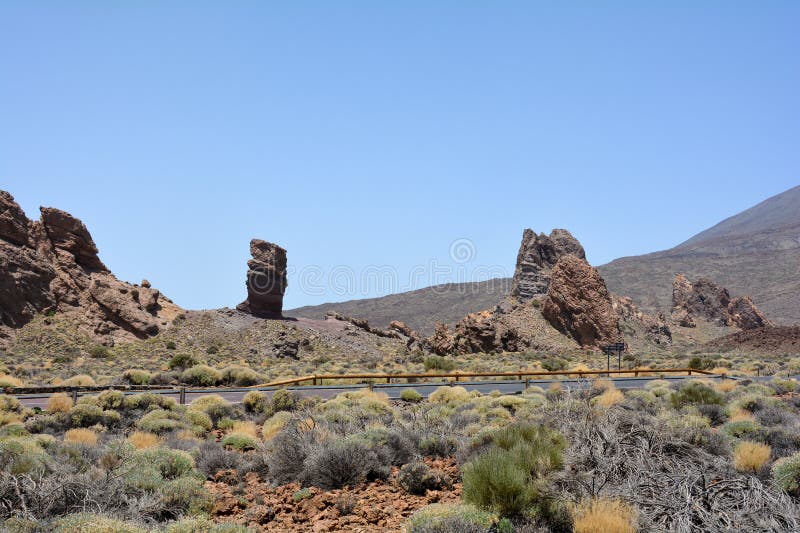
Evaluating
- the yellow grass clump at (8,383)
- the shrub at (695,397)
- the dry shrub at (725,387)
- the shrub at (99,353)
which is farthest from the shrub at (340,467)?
the shrub at (99,353)

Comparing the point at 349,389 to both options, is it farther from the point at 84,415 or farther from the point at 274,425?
the point at 84,415

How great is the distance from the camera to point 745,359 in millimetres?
44438

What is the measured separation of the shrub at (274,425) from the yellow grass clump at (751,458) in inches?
373

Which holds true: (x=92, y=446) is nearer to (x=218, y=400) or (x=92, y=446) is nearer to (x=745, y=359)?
(x=218, y=400)

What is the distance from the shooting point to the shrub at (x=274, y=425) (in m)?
15.6

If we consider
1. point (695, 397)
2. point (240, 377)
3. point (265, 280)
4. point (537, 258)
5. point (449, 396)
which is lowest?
point (695, 397)

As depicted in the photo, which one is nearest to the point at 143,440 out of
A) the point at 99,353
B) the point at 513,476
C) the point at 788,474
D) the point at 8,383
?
the point at 513,476

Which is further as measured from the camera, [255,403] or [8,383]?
[8,383]

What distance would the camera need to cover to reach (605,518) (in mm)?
7094

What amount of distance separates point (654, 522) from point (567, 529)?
3.29ft

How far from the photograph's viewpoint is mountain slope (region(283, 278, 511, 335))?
112m

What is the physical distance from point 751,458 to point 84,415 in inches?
581

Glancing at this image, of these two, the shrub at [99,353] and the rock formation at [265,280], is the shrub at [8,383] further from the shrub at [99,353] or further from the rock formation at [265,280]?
the rock formation at [265,280]

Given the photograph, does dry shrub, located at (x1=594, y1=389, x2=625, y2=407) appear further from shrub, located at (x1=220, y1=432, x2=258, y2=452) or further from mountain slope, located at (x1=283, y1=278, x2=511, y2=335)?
mountain slope, located at (x1=283, y1=278, x2=511, y2=335)
